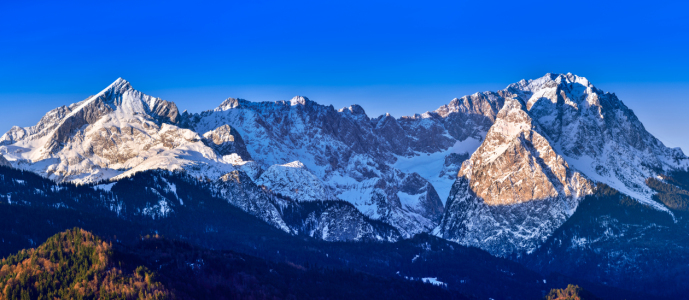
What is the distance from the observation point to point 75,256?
636 feet

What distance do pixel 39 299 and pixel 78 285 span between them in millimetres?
8982

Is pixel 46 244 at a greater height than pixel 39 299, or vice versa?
pixel 46 244

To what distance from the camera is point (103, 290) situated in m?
182

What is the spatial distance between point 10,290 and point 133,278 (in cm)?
2703

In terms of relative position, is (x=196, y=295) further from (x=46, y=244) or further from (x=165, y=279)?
(x=46, y=244)

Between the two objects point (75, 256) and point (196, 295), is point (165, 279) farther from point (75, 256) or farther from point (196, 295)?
point (75, 256)

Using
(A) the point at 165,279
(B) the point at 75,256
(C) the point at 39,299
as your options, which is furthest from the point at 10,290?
(A) the point at 165,279

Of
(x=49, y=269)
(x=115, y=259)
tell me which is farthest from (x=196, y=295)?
(x=49, y=269)

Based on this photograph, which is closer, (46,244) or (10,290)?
(10,290)

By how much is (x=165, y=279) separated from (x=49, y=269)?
27.4m

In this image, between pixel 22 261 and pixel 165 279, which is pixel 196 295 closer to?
pixel 165 279

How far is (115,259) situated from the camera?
641 feet

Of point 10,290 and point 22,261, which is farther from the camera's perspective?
point 22,261

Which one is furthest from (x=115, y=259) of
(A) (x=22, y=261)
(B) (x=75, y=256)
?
(A) (x=22, y=261)
